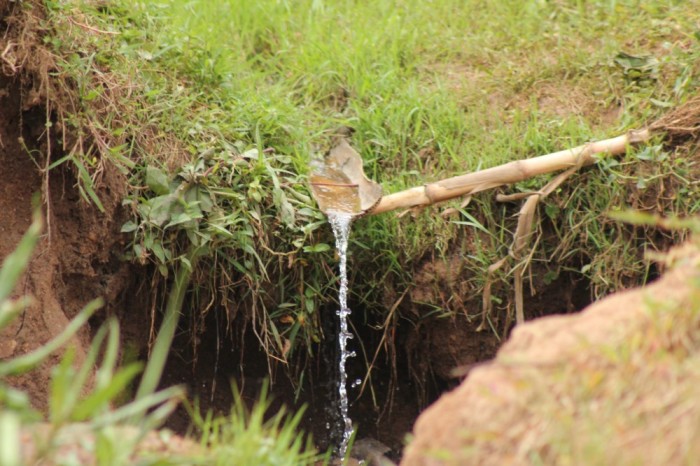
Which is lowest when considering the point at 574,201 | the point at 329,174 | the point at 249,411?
the point at 249,411

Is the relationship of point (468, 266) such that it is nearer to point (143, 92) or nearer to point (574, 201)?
point (574, 201)

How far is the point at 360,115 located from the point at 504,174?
2.63 feet

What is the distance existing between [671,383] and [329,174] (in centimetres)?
237

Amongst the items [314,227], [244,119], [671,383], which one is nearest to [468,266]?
[314,227]

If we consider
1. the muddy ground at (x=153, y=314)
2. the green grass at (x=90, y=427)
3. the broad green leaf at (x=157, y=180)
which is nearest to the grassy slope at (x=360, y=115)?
the broad green leaf at (x=157, y=180)

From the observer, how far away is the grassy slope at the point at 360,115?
3.54 m

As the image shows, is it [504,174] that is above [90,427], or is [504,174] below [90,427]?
above

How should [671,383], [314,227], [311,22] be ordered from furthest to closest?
[311,22], [314,227], [671,383]

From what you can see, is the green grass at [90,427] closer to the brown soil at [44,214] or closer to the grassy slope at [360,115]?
the brown soil at [44,214]

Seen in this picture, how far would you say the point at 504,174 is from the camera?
362 centimetres

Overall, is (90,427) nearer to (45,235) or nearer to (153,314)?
(45,235)

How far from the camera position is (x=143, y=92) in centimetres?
371

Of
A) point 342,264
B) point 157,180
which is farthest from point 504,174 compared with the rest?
point 157,180

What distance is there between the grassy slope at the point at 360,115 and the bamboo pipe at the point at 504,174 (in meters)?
0.09
